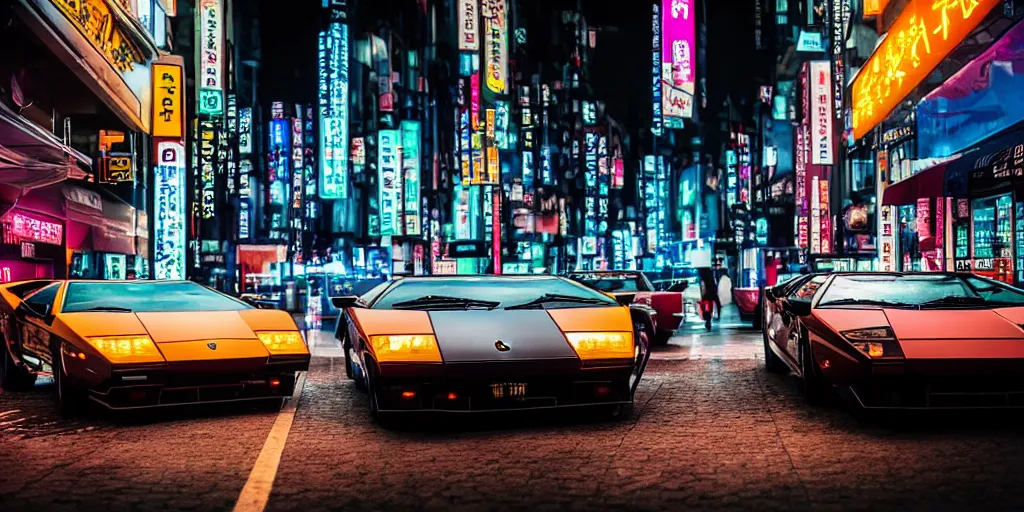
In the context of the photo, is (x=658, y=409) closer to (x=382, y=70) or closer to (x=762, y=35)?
(x=762, y=35)

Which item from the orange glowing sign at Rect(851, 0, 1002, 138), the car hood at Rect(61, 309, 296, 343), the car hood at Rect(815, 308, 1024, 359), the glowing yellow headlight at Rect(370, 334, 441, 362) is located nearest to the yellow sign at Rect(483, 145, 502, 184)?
the orange glowing sign at Rect(851, 0, 1002, 138)

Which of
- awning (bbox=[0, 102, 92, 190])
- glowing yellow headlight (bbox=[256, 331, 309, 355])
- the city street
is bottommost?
the city street

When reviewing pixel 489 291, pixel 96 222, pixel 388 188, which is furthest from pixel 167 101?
pixel 388 188

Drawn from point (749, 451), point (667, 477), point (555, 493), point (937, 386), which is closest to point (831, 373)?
point (937, 386)

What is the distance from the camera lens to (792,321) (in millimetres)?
8438

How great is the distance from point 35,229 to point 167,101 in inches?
258

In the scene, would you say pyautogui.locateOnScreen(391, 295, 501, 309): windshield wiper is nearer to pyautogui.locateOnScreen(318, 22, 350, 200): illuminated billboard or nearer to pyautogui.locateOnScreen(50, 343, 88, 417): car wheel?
pyautogui.locateOnScreen(50, 343, 88, 417): car wheel

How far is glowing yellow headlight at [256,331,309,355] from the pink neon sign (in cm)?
1187

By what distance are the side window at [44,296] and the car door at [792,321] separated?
5866 millimetres

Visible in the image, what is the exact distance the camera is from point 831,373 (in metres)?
6.80

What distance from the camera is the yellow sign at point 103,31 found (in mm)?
17516

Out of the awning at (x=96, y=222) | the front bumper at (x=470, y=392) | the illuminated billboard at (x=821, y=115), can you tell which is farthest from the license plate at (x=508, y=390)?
the illuminated billboard at (x=821, y=115)

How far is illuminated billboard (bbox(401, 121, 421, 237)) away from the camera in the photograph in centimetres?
5669

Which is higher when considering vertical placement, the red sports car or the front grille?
the red sports car
